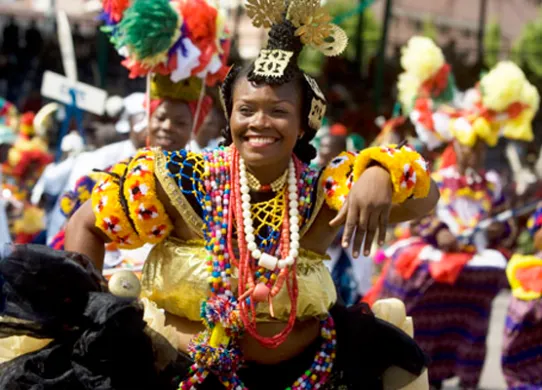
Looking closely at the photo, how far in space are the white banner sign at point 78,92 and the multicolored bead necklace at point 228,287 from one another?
5.21 meters

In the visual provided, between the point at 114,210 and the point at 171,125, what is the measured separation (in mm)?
2071

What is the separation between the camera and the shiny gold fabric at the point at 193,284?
3.75 meters

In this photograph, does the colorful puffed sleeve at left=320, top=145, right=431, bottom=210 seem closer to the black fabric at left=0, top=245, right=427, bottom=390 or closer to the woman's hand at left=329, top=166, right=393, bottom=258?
the woman's hand at left=329, top=166, right=393, bottom=258

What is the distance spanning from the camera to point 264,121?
3760 millimetres

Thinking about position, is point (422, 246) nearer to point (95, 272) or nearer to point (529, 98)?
point (529, 98)

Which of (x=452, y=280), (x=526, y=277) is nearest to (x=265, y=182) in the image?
(x=526, y=277)

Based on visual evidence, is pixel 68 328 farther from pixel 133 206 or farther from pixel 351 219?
pixel 351 219

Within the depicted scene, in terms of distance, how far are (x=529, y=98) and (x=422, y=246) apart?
4.51 ft

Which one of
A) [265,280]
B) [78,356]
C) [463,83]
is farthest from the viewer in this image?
[463,83]

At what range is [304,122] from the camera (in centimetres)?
394

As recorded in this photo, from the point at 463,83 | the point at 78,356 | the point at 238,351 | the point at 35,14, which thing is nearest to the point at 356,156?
the point at 238,351

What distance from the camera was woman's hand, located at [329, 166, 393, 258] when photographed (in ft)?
11.5

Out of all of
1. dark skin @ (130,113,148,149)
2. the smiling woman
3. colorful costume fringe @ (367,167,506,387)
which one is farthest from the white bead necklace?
colorful costume fringe @ (367,167,506,387)

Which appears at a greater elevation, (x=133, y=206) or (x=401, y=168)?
(x=401, y=168)
